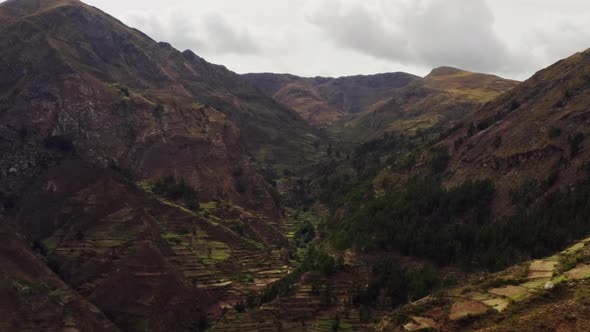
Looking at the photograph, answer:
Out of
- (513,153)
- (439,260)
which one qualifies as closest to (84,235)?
(439,260)

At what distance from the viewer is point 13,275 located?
3241 inches

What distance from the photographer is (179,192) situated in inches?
5423

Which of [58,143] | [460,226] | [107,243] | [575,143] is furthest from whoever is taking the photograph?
[58,143]

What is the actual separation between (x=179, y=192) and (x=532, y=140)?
76.0 metres

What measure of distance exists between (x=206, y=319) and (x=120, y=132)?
256 feet

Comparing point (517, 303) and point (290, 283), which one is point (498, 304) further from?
point (290, 283)

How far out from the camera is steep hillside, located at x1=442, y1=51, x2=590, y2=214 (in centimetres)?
9681

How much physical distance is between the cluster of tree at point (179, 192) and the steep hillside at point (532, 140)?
57214 millimetres

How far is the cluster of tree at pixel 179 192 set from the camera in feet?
444

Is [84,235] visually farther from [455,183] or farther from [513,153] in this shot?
[513,153]

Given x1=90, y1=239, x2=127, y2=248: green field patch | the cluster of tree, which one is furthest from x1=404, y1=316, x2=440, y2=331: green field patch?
the cluster of tree

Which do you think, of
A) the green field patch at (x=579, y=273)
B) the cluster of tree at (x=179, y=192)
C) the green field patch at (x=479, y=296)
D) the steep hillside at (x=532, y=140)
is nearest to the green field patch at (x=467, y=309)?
the green field patch at (x=479, y=296)

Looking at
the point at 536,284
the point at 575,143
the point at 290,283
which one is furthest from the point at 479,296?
the point at 575,143

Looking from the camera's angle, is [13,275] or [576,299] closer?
[576,299]
